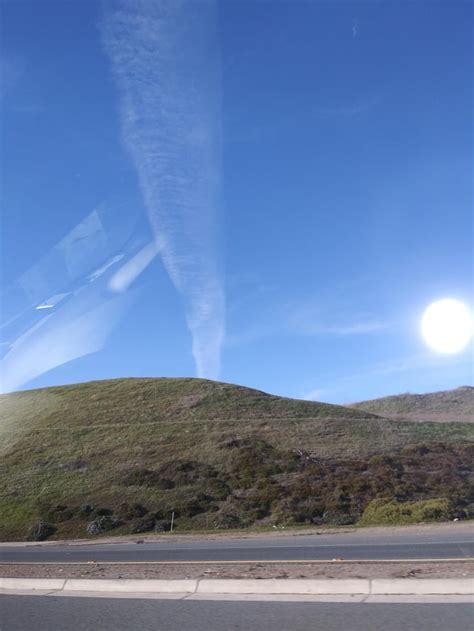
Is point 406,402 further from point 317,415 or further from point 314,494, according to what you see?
point 314,494

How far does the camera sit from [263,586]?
9.78 m

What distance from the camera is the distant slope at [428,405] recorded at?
A: 229 ft

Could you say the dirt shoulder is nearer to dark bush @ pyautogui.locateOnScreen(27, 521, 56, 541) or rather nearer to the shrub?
the shrub

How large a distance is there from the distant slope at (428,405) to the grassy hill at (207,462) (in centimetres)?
1499

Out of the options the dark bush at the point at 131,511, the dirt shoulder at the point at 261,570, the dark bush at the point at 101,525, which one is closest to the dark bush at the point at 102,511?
the dark bush at the point at 131,511

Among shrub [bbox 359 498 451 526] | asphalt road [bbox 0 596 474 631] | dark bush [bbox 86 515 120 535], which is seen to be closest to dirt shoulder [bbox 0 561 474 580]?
asphalt road [bbox 0 596 474 631]

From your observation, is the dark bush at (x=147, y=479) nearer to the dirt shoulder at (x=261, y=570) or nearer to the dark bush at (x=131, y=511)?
the dark bush at (x=131, y=511)

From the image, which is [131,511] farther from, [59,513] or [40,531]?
[40,531]

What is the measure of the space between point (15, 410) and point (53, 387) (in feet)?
29.1

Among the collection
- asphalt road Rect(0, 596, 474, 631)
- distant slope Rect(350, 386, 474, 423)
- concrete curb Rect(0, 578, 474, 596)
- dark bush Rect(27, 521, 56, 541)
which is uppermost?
distant slope Rect(350, 386, 474, 423)

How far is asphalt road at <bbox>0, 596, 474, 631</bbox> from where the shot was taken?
7621 millimetres

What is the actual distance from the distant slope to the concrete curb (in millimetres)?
58269

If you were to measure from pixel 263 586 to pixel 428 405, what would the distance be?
238 ft

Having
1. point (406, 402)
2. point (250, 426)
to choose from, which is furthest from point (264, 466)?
point (406, 402)
